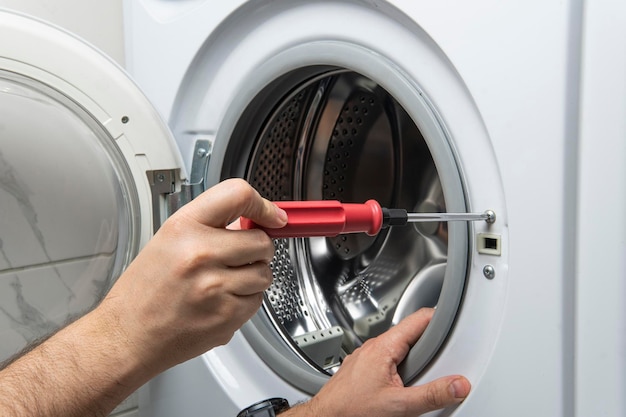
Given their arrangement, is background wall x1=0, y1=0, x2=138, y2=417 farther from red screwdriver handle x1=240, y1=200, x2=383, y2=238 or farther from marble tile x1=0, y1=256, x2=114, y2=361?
red screwdriver handle x1=240, y1=200, x2=383, y2=238

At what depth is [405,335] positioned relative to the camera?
66 centimetres

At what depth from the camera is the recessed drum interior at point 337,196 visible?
0.85 meters

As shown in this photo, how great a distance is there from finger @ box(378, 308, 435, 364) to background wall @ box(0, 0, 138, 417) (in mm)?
631

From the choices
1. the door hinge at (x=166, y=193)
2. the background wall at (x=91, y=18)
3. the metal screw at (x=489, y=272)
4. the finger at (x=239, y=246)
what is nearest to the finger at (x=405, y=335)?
the metal screw at (x=489, y=272)

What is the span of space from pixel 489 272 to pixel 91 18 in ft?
2.68

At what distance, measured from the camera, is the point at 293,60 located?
73 cm

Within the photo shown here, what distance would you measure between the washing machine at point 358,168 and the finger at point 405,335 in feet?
0.06

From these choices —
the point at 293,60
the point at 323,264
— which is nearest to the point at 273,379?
the point at 323,264

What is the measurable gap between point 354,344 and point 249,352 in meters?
0.16

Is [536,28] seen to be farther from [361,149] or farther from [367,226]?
[361,149]

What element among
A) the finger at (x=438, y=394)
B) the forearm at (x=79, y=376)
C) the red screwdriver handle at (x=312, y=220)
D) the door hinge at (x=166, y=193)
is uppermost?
the door hinge at (x=166, y=193)

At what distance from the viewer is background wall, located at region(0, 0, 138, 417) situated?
38.4 inches

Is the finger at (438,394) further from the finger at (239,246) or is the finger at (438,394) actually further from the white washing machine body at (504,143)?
the finger at (239,246)

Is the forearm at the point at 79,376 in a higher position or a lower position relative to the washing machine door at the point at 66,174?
lower
